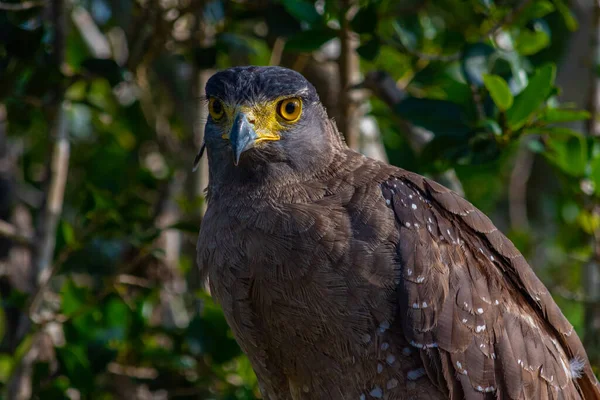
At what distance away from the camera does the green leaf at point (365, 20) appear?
441cm

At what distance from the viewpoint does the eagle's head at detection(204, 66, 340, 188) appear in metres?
3.81

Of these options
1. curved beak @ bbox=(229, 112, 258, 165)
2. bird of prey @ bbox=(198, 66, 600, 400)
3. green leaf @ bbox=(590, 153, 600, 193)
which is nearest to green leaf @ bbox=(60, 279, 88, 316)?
bird of prey @ bbox=(198, 66, 600, 400)

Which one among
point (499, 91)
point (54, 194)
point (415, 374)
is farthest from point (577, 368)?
point (54, 194)

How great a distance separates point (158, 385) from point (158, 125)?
2162 millimetres

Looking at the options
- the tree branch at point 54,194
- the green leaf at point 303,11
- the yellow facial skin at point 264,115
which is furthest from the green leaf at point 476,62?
the tree branch at point 54,194

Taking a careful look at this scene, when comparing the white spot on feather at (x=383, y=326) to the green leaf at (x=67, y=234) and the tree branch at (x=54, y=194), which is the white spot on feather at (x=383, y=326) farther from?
the tree branch at (x=54, y=194)

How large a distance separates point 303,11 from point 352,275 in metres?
1.56

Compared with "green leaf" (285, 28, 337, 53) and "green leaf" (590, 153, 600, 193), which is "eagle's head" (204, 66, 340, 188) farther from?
"green leaf" (590, 153, 600, 193)

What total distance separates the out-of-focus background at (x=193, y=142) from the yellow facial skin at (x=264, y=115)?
0.65 metres

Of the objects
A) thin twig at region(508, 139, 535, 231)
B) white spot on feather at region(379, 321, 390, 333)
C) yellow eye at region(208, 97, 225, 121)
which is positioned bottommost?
thin twig at region(508, 139, 535, 231)

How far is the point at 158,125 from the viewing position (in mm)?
6180

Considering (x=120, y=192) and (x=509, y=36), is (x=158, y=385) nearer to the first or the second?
(x=120, y=192)

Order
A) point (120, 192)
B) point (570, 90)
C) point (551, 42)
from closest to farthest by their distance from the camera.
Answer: point (120, 192) < point (551, 42) < point (570, 90)

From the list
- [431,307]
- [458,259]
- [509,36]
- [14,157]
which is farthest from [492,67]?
[14,157]
